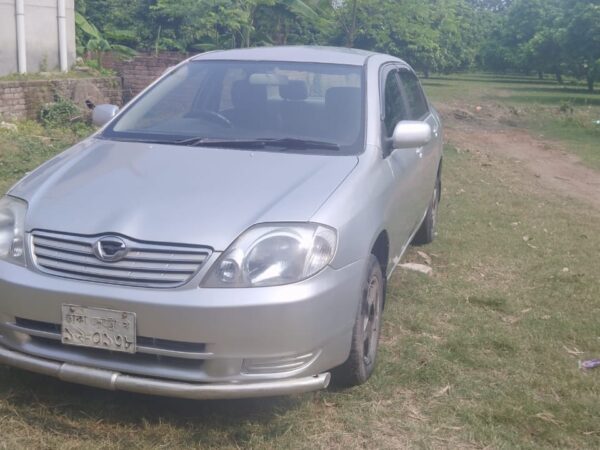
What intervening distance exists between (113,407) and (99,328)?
0.59 m

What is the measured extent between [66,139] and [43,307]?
7.81m

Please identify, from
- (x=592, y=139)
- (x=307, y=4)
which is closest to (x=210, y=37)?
(x=307, y=4)

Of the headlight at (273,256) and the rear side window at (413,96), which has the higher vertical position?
the rear side window at (413,96)

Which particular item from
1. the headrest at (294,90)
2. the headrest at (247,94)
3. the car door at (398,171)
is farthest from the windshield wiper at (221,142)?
the car door at (398,171)

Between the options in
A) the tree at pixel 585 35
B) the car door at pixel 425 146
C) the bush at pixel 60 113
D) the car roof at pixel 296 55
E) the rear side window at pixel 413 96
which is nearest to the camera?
the car roof at pixel 296 55

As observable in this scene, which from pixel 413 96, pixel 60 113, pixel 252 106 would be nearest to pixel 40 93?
pixel 60 113

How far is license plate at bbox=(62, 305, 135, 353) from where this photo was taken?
313 cm

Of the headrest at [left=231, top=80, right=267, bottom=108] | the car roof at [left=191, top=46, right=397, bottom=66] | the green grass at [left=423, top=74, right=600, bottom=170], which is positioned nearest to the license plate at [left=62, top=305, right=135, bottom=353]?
the headrest at [left=231, top=80, right=267, bottom=108]

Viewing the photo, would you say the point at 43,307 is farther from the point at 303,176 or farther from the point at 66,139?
the point at 66,139

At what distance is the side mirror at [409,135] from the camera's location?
14.1 ft

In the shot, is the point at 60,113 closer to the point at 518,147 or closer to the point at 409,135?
the point at 409,135

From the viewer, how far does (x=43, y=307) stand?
3.22 meters

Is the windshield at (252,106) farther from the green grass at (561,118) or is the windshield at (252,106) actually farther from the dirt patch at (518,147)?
the green grass at (561,118)

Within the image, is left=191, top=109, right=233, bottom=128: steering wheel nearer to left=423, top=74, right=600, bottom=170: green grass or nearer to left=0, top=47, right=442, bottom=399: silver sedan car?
left=0, top=47, right=442, bottom=399: silver sedan car
